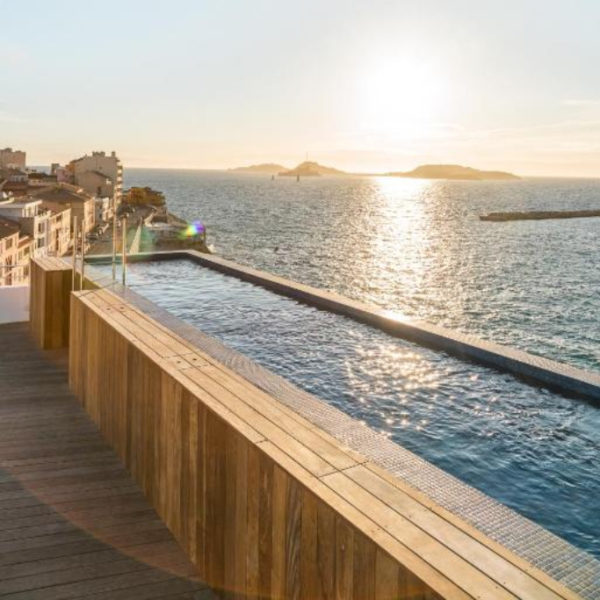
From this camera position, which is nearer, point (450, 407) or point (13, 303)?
point (450, 407)

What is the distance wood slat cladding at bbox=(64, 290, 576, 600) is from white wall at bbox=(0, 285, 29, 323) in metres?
4.91

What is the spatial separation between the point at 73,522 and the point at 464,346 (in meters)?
6.56

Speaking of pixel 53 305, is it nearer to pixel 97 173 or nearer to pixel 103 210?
pixel 103 210

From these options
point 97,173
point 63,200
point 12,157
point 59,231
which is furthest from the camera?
point 12,157

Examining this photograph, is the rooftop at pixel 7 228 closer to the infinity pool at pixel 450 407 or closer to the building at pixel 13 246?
the building at pixel 13 246

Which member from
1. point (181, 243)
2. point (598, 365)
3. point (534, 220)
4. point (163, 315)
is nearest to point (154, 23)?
point (163, 315)

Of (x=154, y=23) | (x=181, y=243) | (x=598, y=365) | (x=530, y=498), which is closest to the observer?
(x=530, y=498)

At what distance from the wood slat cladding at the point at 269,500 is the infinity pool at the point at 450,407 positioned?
2859 mm

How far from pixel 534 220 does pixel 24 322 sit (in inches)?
4093

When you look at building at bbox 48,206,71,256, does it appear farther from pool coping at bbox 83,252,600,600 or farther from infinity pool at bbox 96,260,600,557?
pool coping at bbox 83,252,600,600

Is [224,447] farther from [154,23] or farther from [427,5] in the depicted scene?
[427,5]

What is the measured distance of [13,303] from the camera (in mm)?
8930

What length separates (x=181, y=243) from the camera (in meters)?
55.2

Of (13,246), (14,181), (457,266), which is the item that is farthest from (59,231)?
Answer: (457,266)
